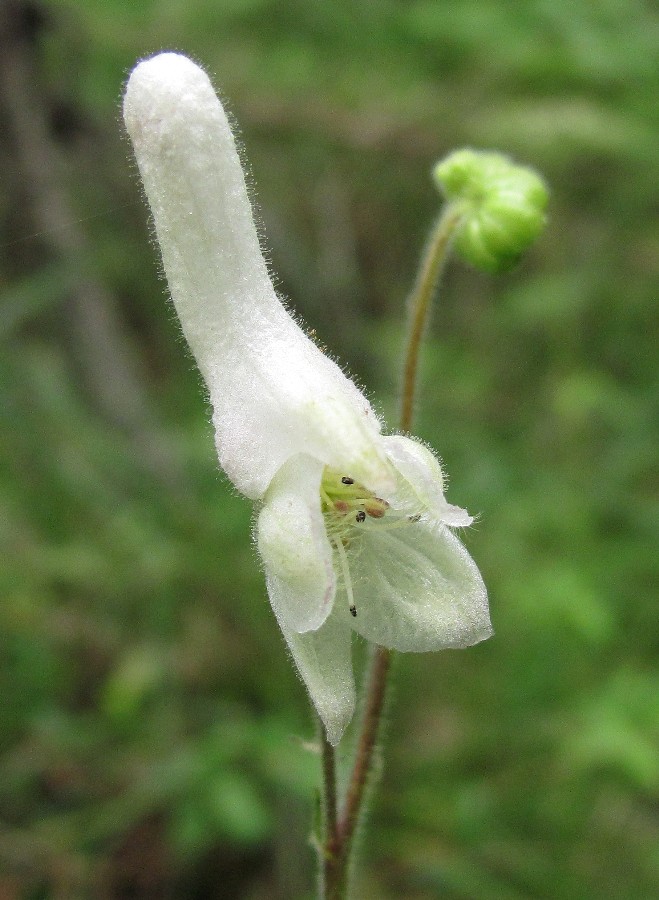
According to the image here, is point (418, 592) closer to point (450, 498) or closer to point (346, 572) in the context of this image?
point (346, 572)

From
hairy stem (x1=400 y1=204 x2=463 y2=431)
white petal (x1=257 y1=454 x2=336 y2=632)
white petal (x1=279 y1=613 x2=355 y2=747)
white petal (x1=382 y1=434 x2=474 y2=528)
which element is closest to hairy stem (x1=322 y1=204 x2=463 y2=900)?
hairy stem (x1=400 y1=204 x2=463 y2=431)

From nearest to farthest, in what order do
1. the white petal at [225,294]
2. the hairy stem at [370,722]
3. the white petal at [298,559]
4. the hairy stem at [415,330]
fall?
the white petal at [298,559]
the white petal at [225,294]
the hairy stem at [370,722]
the hairy stem at [415,330]

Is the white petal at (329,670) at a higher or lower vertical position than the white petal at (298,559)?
lower

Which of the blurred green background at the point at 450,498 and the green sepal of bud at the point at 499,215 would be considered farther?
the blurred green background at the point at 450,498

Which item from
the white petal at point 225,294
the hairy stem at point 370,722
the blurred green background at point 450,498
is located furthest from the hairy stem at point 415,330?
the blurred green background at point 450,498

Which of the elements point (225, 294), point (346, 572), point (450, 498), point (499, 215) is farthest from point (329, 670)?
point (450, 498)

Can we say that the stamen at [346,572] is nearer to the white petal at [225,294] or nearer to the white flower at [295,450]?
the white flower at [295,450]

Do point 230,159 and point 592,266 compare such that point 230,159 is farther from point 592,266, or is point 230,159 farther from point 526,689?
point 592,266

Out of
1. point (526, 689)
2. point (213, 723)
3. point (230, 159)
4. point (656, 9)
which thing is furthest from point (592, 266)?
point (230, 159)
